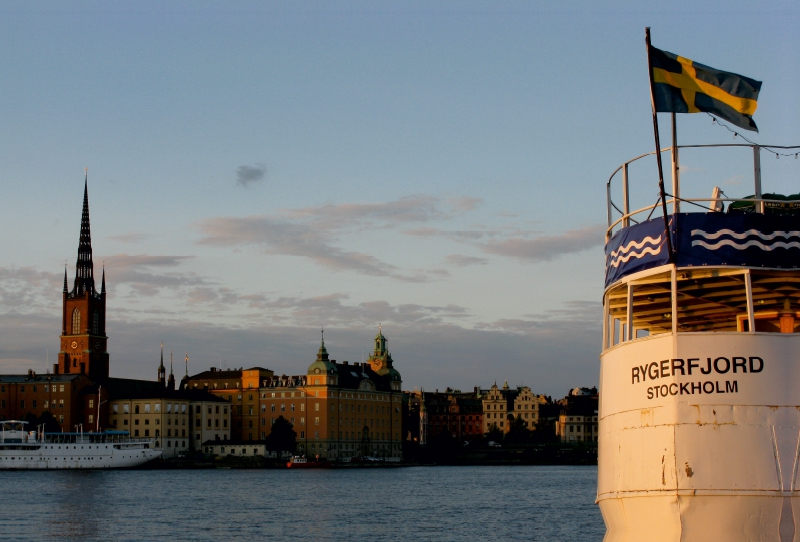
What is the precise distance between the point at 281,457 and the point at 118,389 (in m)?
34.6

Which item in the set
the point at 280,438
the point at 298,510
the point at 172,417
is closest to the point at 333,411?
the point at 280,438

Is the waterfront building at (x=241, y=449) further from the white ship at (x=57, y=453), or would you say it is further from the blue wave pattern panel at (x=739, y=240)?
the blue wave pattern panel at (x=739, y=240)

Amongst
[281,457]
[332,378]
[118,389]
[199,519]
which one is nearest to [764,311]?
[199,519]

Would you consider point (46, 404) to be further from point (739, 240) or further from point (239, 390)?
point (739, 240)

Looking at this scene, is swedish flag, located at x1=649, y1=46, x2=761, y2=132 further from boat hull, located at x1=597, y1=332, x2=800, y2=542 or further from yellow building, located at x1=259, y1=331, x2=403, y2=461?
yellow building, located at x1=259, y1=331, x2=403, y2=461

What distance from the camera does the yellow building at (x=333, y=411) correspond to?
6978 inches

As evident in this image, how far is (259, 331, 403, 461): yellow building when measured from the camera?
177250 mm

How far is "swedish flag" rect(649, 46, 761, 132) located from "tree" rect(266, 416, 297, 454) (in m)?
157

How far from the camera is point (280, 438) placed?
166625 millimetres

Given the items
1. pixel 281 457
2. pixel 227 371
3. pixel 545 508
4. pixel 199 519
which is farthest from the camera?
pixel 227 371

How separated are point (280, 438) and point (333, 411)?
14039 millimetres

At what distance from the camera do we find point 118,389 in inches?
7293

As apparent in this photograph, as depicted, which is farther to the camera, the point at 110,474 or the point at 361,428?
the point at 361,428

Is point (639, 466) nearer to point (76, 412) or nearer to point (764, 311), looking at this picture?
point (764, 311)
